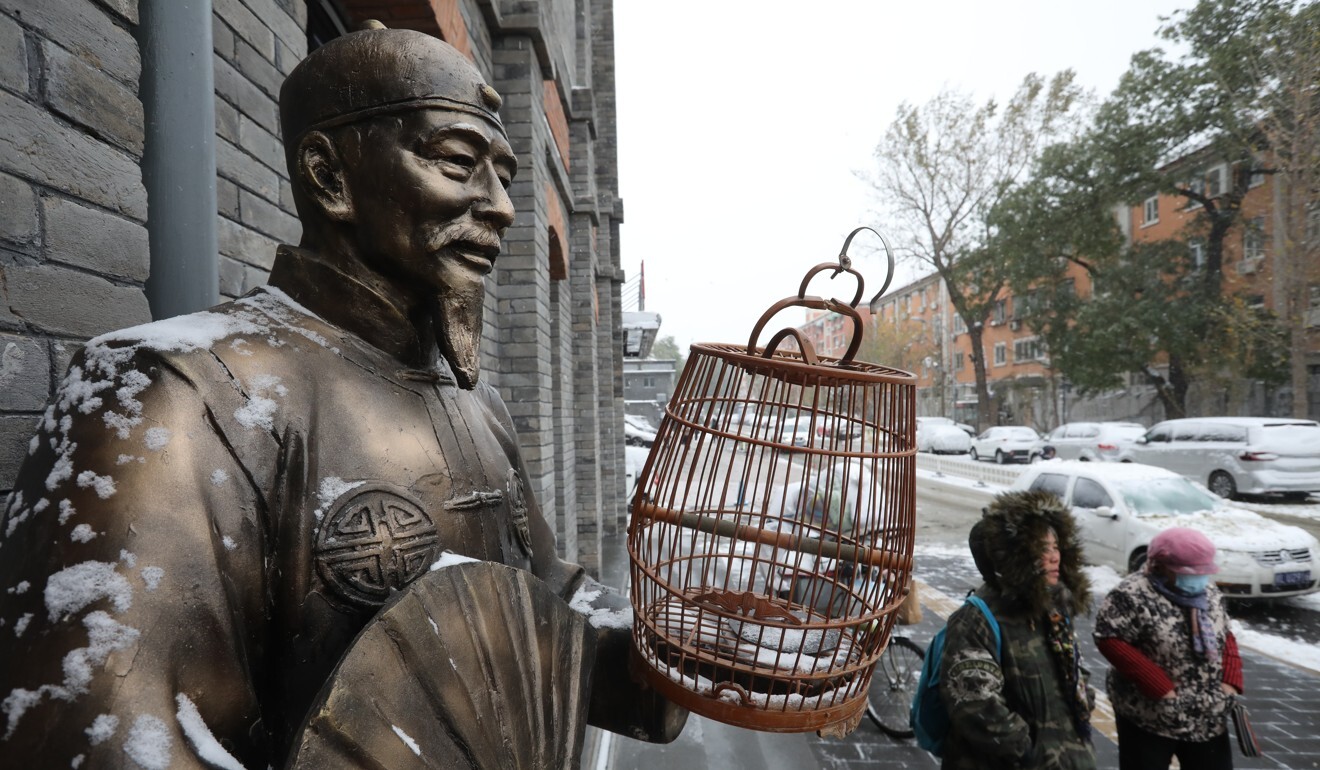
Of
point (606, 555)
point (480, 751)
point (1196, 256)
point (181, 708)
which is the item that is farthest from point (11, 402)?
point (1196, 256)

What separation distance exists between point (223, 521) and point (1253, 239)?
82.8ft

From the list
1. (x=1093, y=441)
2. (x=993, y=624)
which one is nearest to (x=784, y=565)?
(x=993, y=624)

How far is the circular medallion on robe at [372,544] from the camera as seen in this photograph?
915 millimetres

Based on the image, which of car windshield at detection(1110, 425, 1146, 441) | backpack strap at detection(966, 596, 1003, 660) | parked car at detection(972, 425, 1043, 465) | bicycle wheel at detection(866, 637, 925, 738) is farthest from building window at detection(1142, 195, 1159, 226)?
backpack strap at detection(966, 596, 1003, 660)

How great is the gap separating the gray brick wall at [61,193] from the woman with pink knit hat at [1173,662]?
13.2 ft

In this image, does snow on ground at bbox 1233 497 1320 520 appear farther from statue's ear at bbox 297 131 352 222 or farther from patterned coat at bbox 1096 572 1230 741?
statue's ear at bbox 297 131 352 222

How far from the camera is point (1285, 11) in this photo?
1591 centimetres

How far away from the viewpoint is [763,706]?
1141mm

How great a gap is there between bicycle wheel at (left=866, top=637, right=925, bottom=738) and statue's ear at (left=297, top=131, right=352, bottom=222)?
14.8 feet

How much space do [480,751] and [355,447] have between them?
0.45 metres

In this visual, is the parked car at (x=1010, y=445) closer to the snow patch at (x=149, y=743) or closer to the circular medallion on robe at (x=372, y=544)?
the circular medallion on robe at (x=372, y=544)

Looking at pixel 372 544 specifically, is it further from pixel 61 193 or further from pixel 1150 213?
pixel 1150 213

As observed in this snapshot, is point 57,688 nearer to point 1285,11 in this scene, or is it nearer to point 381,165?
point 381,165

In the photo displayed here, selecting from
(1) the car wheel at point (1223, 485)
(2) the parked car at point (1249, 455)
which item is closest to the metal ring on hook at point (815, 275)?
(2) the parked car at point (1249, 455)
